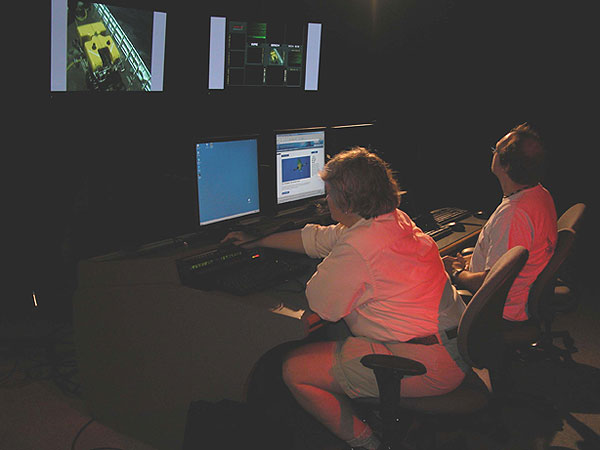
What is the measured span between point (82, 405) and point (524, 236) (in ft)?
7.25

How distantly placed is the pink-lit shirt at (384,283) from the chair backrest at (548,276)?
0.70 meters

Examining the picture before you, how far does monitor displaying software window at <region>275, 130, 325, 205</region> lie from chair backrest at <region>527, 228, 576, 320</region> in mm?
1127

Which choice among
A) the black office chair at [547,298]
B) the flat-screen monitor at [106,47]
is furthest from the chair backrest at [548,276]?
the flat-screen monitor at [106,47]

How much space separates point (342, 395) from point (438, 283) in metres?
0.52

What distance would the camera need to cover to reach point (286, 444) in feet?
6.04

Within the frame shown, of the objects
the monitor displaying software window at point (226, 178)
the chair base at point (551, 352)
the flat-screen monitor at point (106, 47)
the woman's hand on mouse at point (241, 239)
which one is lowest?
the chair base at point (551, 352)

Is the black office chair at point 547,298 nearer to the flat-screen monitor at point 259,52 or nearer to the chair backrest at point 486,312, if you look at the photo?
the chair backrest at point 486,312

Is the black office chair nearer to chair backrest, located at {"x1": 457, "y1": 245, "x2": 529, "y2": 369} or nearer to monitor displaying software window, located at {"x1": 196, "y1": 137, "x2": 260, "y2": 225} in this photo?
chair backrest, located at {"x1": 457, "y1": 245, "x2": 529, "y2": 369}

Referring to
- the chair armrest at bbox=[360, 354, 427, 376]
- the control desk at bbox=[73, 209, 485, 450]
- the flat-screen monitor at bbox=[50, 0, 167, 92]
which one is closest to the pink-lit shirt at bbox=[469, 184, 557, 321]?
the control desk at bbox=[73, 209, 485, 450]

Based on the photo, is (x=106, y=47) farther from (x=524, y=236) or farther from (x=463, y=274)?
(x=524, y=236)

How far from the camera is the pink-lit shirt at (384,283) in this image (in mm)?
1739

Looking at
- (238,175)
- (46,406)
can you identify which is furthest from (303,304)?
(46,406)

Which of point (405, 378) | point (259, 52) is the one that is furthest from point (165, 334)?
point (259, 52)

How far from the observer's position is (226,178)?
2.33m
